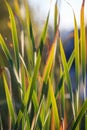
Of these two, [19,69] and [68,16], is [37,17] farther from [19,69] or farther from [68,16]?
[19,69]

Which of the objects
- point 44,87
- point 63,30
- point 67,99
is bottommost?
point 67,99

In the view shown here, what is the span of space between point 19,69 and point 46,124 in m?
0.15

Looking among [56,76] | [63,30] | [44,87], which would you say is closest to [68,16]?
[63,30]

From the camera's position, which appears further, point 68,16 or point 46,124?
point 68,16

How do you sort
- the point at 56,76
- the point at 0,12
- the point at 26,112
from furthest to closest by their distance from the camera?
the point at 0,12 → the point at 56,76 → the point at 26,112

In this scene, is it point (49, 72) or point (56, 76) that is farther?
point (56, 76)

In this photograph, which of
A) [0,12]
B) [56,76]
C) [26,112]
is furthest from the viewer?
[0,12]

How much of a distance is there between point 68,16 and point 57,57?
0.14 meters

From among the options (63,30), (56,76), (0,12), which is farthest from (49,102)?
(0,12)

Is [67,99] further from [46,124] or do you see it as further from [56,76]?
[46,124]

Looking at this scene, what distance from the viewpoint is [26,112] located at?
0.67m

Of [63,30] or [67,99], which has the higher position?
[63,30]

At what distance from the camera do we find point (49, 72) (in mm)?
700

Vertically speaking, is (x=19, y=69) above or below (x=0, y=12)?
Answer: below
